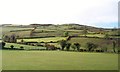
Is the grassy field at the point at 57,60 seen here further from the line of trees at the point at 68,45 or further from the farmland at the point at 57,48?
the line of trees at the point at 68,45

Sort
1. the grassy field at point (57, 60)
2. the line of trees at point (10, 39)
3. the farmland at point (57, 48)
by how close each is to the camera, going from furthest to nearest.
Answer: the line of trees at point (10, 39)
the farmland at point (57, 48)
the grassy field at point (57, 60)

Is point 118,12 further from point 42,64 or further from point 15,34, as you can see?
point 15,34

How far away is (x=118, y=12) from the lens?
13820mm

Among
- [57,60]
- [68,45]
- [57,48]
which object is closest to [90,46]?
[68,45]

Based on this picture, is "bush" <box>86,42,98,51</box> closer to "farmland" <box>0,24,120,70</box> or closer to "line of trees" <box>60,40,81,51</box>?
"farmland" <box>0,24,120,70</box>

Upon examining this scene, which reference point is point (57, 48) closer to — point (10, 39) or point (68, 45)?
point (68, 45)

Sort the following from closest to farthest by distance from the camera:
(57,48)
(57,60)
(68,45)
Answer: (57,60)
(57,48)
(68,45)

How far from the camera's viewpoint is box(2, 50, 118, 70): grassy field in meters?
12.3

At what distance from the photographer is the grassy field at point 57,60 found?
40.5 ft

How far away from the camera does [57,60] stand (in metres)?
12.8

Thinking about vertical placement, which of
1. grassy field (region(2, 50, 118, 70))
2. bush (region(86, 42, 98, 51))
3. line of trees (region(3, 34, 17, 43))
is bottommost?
grassy field (region(2, 50, 118, 70))

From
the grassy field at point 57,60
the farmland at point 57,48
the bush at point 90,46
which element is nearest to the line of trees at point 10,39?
the farmland at point 57,48

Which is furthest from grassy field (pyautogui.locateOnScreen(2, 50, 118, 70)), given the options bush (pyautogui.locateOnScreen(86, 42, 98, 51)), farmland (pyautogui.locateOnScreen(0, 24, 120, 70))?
bush (pyautogui.locateOnScreen(86, 42, 98, 51))

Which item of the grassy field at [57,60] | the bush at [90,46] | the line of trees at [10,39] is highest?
the line of trees at [10,39]
